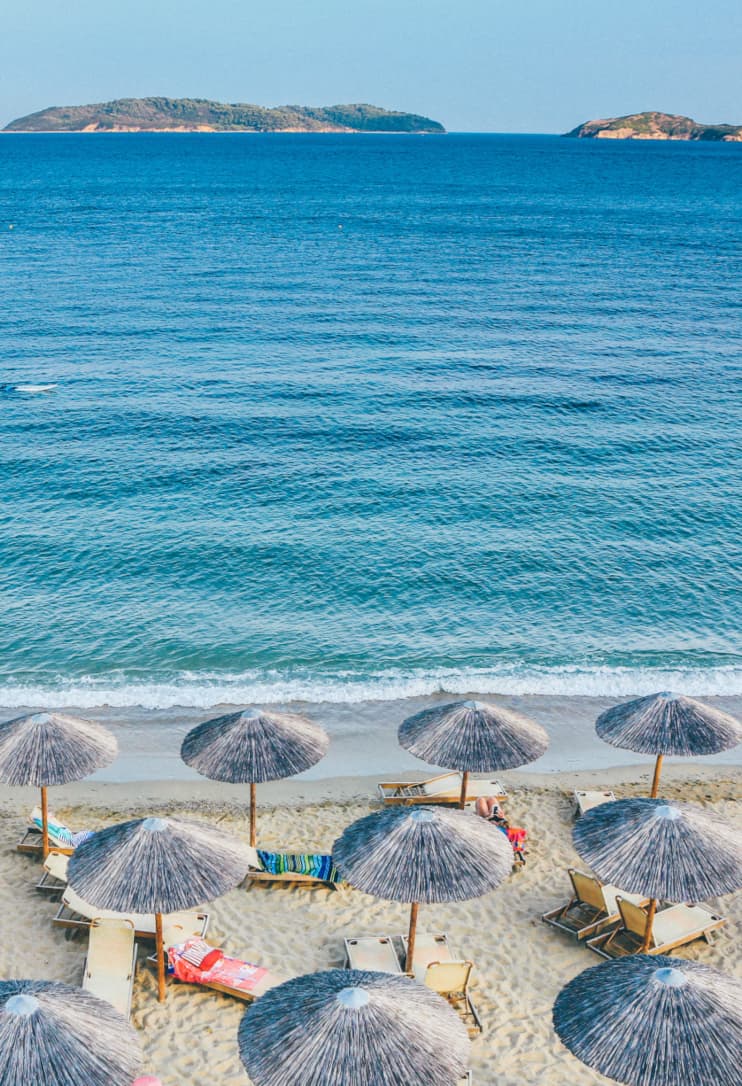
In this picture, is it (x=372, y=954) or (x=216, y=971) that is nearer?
(x=216, y=971)

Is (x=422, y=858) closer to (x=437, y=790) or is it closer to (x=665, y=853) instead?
(x=665, y=853)

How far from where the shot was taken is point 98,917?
12000mm

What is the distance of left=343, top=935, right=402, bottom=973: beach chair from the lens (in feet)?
37.5

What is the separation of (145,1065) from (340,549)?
1544 centimetres

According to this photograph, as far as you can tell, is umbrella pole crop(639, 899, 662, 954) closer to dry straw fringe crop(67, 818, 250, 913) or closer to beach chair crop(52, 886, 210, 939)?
dry straw fringe crop(67, 818, 250, 913)

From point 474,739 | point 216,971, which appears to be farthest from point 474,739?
point 216,971

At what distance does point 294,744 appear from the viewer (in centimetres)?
1336

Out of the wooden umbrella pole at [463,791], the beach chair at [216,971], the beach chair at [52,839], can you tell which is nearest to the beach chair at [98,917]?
the beach chair at [216,971]

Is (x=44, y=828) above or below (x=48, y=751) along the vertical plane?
below

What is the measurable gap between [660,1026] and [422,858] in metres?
3.05

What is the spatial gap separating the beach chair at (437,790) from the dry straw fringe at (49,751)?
177 inches

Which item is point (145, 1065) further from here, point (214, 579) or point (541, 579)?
point (541, 579)

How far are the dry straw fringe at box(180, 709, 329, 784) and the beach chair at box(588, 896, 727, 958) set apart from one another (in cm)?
431

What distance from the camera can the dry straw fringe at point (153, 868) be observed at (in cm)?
1042
